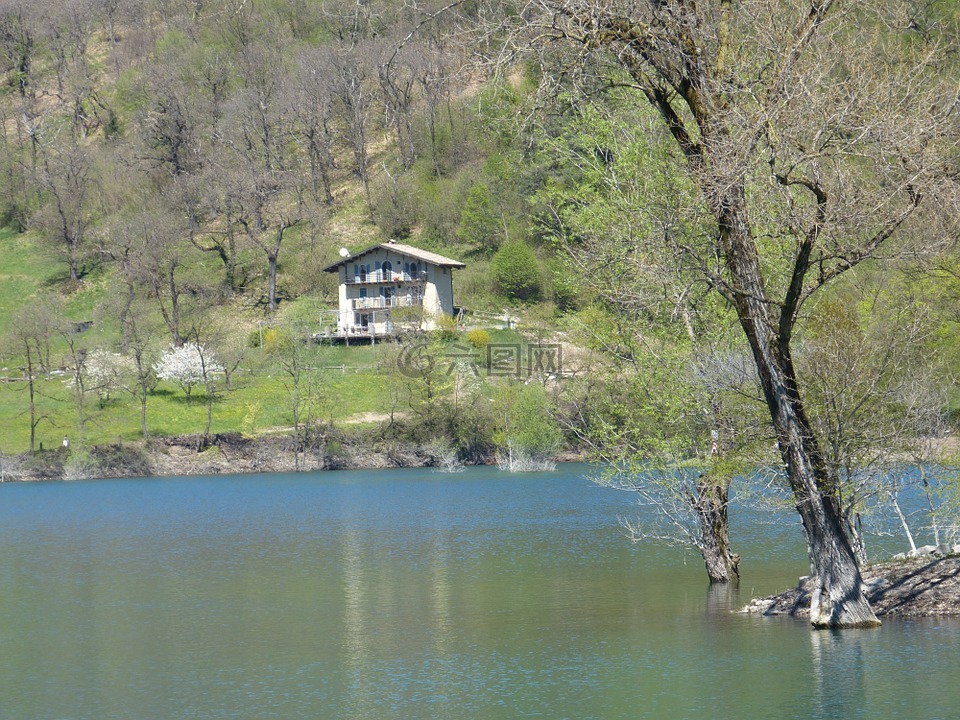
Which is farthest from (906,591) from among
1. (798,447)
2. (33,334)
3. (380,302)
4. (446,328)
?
(380,302)

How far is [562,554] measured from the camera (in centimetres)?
3512

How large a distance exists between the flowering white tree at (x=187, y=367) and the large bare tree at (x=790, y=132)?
66489 mm

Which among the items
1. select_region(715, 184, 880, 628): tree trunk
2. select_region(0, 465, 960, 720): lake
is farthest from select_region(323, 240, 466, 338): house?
select_region(715, 184, 880, 628): tree trunk

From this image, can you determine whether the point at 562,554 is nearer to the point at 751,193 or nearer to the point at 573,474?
the point at 751,193

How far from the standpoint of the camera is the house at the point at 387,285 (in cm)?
9700

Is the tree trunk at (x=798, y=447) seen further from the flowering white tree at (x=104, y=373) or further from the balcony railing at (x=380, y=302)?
the balcony railing at (x=380, y=302)

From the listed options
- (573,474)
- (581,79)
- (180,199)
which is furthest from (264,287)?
(581,79)

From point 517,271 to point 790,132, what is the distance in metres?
80.0

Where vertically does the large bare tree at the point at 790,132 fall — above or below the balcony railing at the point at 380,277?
below

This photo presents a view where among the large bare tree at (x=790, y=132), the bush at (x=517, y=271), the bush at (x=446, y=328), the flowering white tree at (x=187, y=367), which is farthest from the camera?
the bush at (x=517, y=271)

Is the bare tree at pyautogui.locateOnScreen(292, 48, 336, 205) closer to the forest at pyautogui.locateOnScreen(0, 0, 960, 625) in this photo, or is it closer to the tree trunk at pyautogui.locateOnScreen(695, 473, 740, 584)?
the forest at pyautogui.locateOnScreen(0, 0, 960, 625)

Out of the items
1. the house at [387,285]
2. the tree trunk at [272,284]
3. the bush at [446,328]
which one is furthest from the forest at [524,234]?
the house at [387,285]

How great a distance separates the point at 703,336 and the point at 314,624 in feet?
35.1

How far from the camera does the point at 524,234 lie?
104 metres
